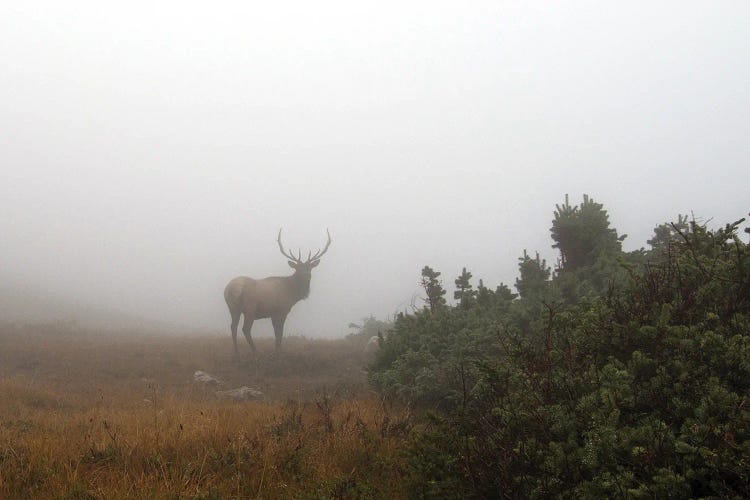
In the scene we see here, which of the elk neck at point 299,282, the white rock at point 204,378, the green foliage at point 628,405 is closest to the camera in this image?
the green foliage at point 628,405

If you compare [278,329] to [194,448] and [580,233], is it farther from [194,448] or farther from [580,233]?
[194,448]

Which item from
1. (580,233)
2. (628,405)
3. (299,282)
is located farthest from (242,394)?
(628,405)

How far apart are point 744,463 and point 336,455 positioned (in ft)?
10.6

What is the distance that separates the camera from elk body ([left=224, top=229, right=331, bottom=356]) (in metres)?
15.3

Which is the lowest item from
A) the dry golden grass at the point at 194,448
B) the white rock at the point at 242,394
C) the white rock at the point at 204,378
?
the white rock at the point at 242,394

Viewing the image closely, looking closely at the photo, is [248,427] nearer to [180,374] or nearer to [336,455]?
[336,455]

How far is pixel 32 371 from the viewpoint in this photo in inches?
463

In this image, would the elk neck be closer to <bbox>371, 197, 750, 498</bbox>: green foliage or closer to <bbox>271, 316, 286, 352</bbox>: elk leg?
<bbox>271, 316, 286, 352</bbox>: elk leg

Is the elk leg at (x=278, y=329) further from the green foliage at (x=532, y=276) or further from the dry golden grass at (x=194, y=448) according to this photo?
the green foliage at (x=532, y=276)

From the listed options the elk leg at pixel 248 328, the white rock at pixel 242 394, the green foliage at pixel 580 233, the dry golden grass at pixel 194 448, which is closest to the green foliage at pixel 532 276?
the green foliage at pixel 580 233

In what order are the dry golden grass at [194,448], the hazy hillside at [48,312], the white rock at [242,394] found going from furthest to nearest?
1. the hazy hillside at [48,312]
2. the white rock at [242,394]
3. the dry golden grass at [194,448]

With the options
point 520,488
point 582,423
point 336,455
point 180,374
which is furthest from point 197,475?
point 180,374

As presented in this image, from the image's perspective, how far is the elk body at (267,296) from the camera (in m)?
15.3

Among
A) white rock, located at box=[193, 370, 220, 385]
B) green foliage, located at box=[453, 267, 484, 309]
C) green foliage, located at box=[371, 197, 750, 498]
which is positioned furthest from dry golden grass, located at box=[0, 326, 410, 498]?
green foliage, located at box=[453, 267, 484, 309]
